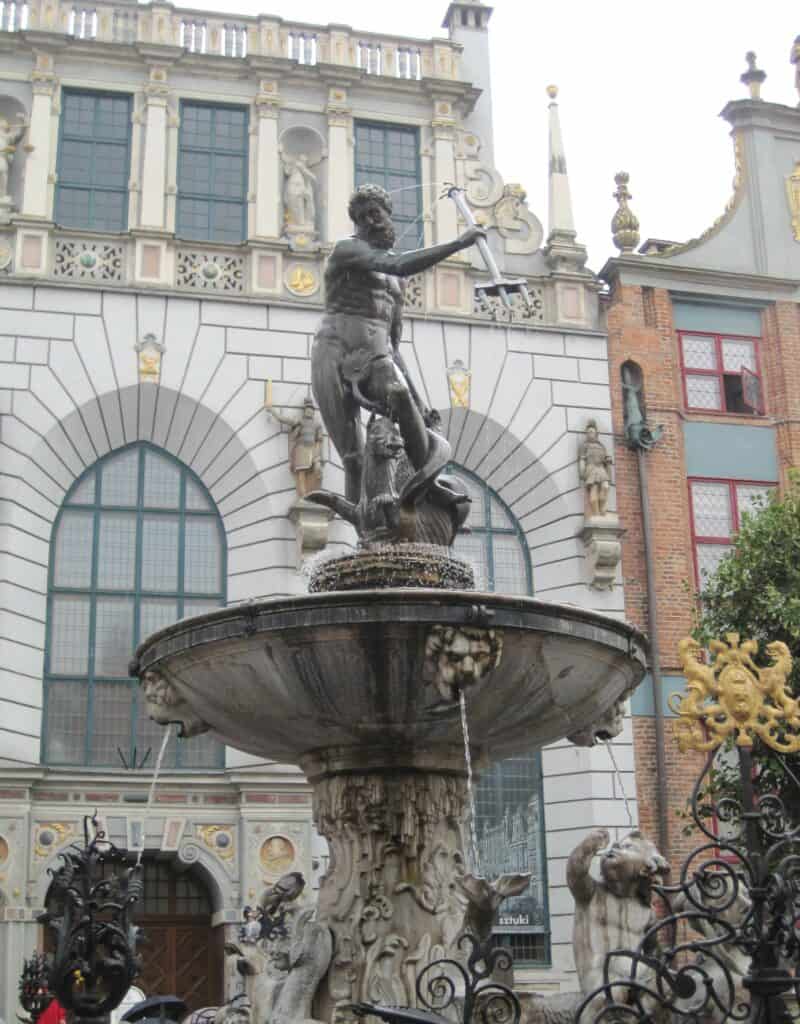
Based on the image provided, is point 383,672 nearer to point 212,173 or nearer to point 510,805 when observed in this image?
point 510,805

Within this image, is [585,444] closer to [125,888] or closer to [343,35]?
[343,35]

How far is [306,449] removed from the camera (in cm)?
2158

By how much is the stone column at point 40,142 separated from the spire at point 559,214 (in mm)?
8080

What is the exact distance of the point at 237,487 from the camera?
858 inches

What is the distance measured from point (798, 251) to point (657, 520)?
5.99m

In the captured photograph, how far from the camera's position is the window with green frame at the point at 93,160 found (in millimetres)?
23109

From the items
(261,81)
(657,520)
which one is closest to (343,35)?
(261,81)

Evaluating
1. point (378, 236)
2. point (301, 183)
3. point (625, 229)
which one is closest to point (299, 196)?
point (301, 183)

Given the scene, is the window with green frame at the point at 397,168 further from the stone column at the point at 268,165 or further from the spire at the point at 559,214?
the spire at the point at 559,214

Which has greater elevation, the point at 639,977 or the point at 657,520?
the point at 657,520

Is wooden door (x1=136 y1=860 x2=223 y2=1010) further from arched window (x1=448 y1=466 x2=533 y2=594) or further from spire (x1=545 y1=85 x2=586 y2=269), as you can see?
spire (x1=545 y1=85 x2=586 y2=269)

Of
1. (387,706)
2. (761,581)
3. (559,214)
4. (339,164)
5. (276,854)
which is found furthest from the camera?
(559,214)

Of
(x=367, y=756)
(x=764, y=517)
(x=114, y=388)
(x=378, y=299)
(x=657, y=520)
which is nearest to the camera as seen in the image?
(x=367, y=756)

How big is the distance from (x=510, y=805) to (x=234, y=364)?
7.76 m
